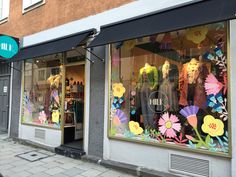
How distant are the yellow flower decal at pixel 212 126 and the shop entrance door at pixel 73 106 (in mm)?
3650

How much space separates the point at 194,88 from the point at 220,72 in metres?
0.58

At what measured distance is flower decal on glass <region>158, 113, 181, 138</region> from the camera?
4.71m

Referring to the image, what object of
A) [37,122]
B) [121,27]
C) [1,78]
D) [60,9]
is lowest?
[37,122]

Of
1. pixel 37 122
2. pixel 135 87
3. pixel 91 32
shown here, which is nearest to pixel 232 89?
pixel 135 87

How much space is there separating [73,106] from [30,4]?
3.86 m

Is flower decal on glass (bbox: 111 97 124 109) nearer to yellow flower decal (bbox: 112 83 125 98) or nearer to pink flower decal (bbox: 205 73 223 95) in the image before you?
yellow flower decal (bbox: 112 83 125 98)

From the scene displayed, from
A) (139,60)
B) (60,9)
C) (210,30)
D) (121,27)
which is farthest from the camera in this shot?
(60,9)

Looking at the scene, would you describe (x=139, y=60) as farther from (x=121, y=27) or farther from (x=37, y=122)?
(x=37, y=122)

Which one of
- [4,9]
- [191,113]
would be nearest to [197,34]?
[191,113]

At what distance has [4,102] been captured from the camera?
30.9 feet

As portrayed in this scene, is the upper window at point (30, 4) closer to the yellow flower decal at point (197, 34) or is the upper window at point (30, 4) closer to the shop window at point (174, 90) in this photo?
the shop window at point (174, 90)

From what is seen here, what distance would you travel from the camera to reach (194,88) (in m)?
4.61

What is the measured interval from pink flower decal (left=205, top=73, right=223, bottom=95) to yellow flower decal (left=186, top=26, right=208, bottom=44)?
720 mm

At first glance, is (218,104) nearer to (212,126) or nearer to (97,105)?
(212,126)
